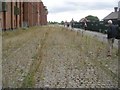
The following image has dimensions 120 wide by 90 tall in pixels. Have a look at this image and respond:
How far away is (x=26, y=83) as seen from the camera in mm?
8688

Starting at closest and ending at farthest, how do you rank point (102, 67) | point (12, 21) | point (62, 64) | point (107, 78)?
point (107, 78) → point (102, 67) → point (62, 64) → point (12, 21)

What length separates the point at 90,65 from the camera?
12609 millimetres

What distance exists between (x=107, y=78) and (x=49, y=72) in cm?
210

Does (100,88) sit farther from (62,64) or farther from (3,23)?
(3,23)

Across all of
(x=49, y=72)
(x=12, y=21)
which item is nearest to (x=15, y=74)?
(x=49, y=72)

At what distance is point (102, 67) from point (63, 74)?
212cm

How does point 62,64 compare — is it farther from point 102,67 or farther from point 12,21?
point 12,21

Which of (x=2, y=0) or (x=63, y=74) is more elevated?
(x=2, y=0)

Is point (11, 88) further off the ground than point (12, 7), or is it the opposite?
point (12, 7)

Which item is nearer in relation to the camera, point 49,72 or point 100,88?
point 100,88

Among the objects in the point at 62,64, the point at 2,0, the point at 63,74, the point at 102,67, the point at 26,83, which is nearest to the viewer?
the point at 26,83

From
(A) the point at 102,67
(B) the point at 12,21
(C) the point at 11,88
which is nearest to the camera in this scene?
(C) the point at 11,88

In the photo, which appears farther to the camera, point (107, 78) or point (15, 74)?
point (15, 74)

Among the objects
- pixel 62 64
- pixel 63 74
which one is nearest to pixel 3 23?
pixel 62 64
